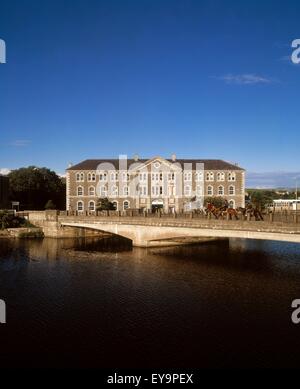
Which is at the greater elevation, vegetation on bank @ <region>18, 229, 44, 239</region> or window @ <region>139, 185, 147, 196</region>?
window @ <region>139, 185, 147, 196</region>

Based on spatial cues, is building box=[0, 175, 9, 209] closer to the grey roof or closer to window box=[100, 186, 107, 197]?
the grey roof

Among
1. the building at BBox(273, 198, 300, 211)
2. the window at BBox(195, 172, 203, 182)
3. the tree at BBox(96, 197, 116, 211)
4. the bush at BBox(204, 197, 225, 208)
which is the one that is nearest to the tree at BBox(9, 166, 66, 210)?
the tree at BBox(96, 197, 116, 211)

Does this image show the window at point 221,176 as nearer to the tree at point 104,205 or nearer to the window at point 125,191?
the window at point 125,191

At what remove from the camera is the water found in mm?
17641

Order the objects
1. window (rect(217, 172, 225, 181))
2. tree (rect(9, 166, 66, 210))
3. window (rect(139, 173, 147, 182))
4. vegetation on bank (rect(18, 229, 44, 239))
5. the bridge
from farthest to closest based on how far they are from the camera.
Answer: tree (rect(9, 166, 66, 210))
window (rect(217, 172, 225, 181))
window (rect(139, 173, 147, 182))
vegetation on bank (rect(18, 229, 44, 239))
the bridge

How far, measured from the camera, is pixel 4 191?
84.4m

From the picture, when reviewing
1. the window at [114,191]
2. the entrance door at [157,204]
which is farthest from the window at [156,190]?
the window at [114,191]

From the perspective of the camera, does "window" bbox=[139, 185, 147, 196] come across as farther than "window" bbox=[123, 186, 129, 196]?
No

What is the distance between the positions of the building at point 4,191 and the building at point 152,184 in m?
17.0

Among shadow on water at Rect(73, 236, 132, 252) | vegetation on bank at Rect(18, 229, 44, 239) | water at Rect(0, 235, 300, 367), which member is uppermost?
vegetation on bank at Rect(18, 229, 44, 239)

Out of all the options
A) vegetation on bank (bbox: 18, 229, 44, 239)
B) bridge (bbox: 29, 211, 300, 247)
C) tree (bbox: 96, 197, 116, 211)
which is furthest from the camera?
tree (bbox: 96, 197, 116, 211)

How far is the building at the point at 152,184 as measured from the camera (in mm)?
73562

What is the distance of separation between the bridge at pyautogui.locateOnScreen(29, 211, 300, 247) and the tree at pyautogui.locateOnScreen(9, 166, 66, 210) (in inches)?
1031

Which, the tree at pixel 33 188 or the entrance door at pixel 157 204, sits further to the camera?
the tree at pixel 33 188
